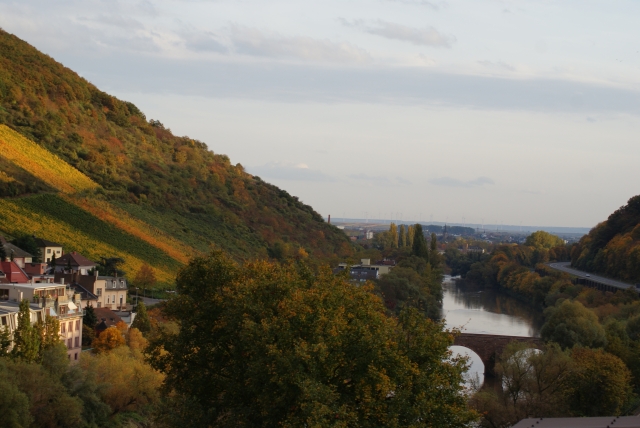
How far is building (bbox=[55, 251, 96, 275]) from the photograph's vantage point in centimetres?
5328

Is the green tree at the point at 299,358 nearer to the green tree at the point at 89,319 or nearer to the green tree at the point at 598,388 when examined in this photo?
the green tree at the point at 89,319

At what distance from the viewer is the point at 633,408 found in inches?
1727

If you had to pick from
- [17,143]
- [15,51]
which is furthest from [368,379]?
[15,51]

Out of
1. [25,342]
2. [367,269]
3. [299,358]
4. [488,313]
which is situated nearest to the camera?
[299,358]

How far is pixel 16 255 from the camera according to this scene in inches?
2055

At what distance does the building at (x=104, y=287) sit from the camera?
2000 inches

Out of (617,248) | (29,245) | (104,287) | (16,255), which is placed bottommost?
(104,287)

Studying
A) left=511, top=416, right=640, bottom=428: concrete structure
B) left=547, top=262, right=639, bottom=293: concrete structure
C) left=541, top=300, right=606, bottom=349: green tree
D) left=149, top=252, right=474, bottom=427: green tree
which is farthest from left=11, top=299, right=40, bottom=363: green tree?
left=547, top=262, right=639, bottom=293: concrete structure

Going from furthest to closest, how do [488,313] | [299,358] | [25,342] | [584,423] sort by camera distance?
[488,313] < [25,342] < [584,423] < [299,358]

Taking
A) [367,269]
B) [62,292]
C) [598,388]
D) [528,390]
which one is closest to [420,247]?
[367,269]

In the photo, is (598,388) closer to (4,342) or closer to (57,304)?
(57,304)

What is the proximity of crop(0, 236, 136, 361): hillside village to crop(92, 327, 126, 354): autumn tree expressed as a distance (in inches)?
35.7

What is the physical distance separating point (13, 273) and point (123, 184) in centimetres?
4238

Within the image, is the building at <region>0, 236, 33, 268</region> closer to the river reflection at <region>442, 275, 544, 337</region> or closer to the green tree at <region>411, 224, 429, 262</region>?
the river reflection at <region>442, 275, 544, 337</region>
